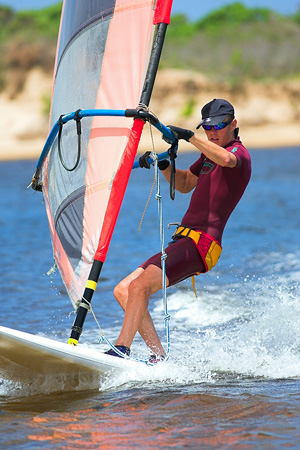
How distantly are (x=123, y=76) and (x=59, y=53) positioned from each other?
85 cm

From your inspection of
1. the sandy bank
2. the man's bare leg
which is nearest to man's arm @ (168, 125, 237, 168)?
the man's bare leg

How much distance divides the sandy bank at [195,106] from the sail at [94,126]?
84.2 ft

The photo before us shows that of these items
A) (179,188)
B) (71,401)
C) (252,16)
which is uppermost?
(252,16)

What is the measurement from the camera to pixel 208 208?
436 cm

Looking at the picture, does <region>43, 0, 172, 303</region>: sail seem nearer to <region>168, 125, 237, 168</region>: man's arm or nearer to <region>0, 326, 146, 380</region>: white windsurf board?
<region>168, 125, 237, 168</region>: man's arm

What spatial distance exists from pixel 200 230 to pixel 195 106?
2814 centimetres

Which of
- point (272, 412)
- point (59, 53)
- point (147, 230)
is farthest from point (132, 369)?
point (147, 230)

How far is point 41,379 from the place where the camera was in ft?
13.8

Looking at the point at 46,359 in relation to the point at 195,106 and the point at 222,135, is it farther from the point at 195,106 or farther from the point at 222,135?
the point at 195,106

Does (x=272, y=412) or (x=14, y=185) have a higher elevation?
(x=14, y=185)

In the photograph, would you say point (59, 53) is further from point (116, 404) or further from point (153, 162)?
point (116, 404)

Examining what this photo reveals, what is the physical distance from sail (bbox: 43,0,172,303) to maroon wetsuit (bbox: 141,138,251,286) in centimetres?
42

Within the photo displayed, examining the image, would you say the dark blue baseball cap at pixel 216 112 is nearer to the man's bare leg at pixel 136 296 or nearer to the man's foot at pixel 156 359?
the man's bare leg at pixel 136 296

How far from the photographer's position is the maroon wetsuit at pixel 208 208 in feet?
14.1
